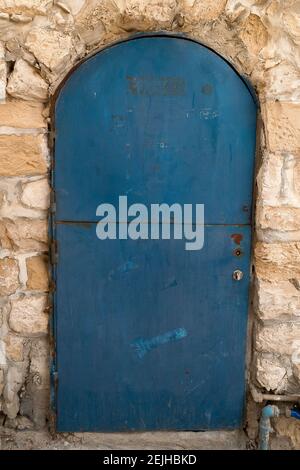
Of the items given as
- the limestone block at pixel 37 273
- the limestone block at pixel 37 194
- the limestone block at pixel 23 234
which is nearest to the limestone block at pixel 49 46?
the limestone block at pixel 37 194

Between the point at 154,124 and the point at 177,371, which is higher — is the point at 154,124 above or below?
above

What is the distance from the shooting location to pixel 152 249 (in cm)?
247

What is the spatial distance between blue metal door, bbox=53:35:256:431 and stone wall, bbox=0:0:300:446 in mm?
77

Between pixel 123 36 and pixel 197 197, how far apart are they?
84 cm

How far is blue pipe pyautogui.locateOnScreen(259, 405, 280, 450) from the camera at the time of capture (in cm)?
245

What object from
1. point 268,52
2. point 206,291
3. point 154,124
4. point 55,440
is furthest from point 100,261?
point 268,52

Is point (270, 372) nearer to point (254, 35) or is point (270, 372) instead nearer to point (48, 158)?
point (48, 158)

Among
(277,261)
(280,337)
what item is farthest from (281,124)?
(280,337)

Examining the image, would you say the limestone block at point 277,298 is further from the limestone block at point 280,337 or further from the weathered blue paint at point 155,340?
the weathered blue paint at point 155,340

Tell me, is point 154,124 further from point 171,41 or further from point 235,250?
point 235,250

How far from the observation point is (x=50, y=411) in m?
2.57

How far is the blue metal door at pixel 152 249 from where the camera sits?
92.3 inches

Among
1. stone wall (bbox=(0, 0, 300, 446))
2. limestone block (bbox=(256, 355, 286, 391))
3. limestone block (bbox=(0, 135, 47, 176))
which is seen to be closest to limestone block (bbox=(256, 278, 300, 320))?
stone wall (bbox=(0, 0, 300, 446))

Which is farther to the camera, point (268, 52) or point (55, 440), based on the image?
point (55, 440)
